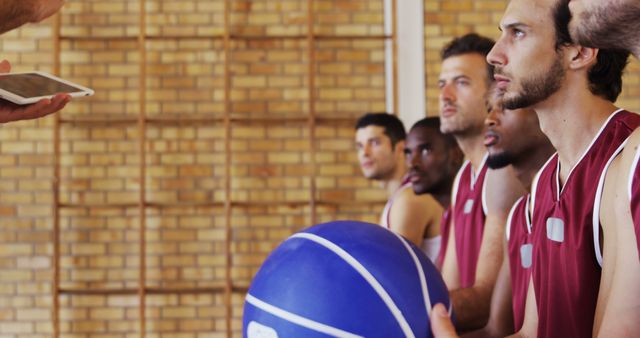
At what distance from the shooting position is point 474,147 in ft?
10.9

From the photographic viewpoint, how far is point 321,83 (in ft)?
19.7

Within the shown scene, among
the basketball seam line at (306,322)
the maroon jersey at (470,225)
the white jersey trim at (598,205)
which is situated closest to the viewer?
the basketball seam line at (306,322)

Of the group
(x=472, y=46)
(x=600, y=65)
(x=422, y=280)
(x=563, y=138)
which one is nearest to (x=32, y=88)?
(x=422, y=280)

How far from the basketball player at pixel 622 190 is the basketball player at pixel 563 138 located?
0.84 ft

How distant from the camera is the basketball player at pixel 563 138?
5.99 ft

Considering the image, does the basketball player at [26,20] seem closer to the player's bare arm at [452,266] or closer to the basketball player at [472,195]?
the basketball player at [472,195]

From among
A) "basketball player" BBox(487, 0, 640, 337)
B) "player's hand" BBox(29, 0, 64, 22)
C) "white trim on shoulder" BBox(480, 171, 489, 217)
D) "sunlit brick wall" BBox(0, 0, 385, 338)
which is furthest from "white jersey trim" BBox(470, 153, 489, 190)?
"sunlit brick wall" BBox(0, 0, 385, 338)

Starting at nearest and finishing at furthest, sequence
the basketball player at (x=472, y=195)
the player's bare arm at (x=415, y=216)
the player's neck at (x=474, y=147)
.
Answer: the basketball player at (x=472, y=195), the player's neck at (x=474, y=147), the player's bare arm at (x=415, y=216)

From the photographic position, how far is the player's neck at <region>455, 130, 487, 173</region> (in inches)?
127

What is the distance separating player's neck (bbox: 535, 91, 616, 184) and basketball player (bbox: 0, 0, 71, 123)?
1137mm

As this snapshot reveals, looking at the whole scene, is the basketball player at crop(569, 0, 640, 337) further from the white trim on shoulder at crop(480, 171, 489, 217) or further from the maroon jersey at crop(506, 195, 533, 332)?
the white trim on shoulder at crop(480, 171, 489, 217)

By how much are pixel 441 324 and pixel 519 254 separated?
29.5 inches

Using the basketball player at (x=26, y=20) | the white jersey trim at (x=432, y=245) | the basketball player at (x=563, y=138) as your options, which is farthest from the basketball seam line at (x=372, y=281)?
the white jersey trim at (x=432, y=245)

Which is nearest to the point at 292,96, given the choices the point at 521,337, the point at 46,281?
the point at 46,281
